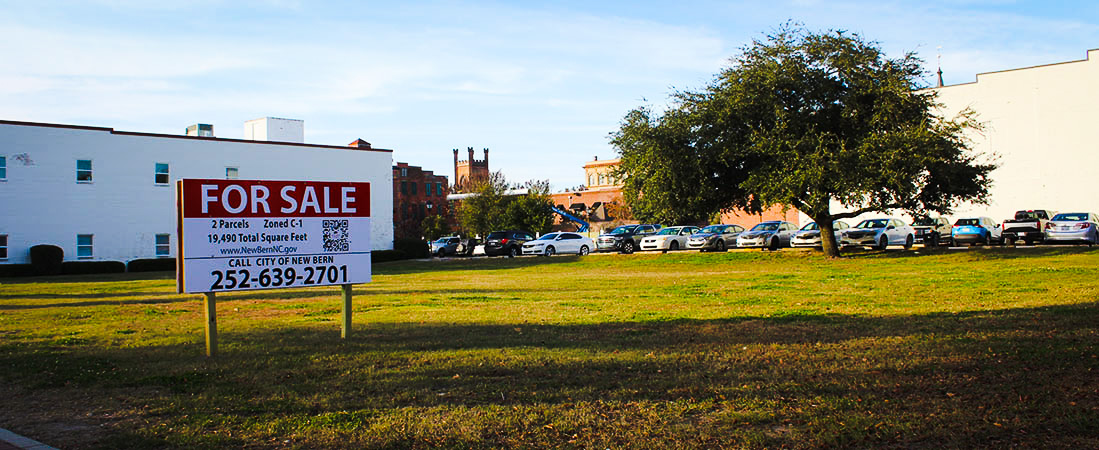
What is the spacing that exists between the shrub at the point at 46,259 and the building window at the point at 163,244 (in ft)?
19.1

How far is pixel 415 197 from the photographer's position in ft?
315

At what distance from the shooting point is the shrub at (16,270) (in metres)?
39.6

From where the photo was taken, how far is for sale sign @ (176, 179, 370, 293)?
32.8 feet

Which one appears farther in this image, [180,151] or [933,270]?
[180,151]

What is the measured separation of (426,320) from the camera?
13016mm

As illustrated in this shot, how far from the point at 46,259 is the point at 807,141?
3757 cm

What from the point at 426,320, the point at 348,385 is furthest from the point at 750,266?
the point at 348,385

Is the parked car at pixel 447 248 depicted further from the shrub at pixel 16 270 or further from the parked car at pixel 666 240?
the shrub at pixel 16 270

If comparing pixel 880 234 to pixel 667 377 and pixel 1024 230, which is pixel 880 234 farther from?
pixel 667 377

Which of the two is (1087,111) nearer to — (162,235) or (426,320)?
(426,320)

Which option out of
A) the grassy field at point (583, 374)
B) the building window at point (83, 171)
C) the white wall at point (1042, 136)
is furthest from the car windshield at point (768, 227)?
the building window at point (83, 171)

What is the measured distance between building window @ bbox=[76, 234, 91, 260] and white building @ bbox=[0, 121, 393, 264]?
0.16 ft

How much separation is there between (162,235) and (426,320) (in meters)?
40.4

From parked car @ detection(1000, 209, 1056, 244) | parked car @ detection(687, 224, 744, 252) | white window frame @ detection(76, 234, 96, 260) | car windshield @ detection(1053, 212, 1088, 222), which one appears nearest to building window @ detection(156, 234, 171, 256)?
white window frame @ detection(76, 234, 96, 260)
